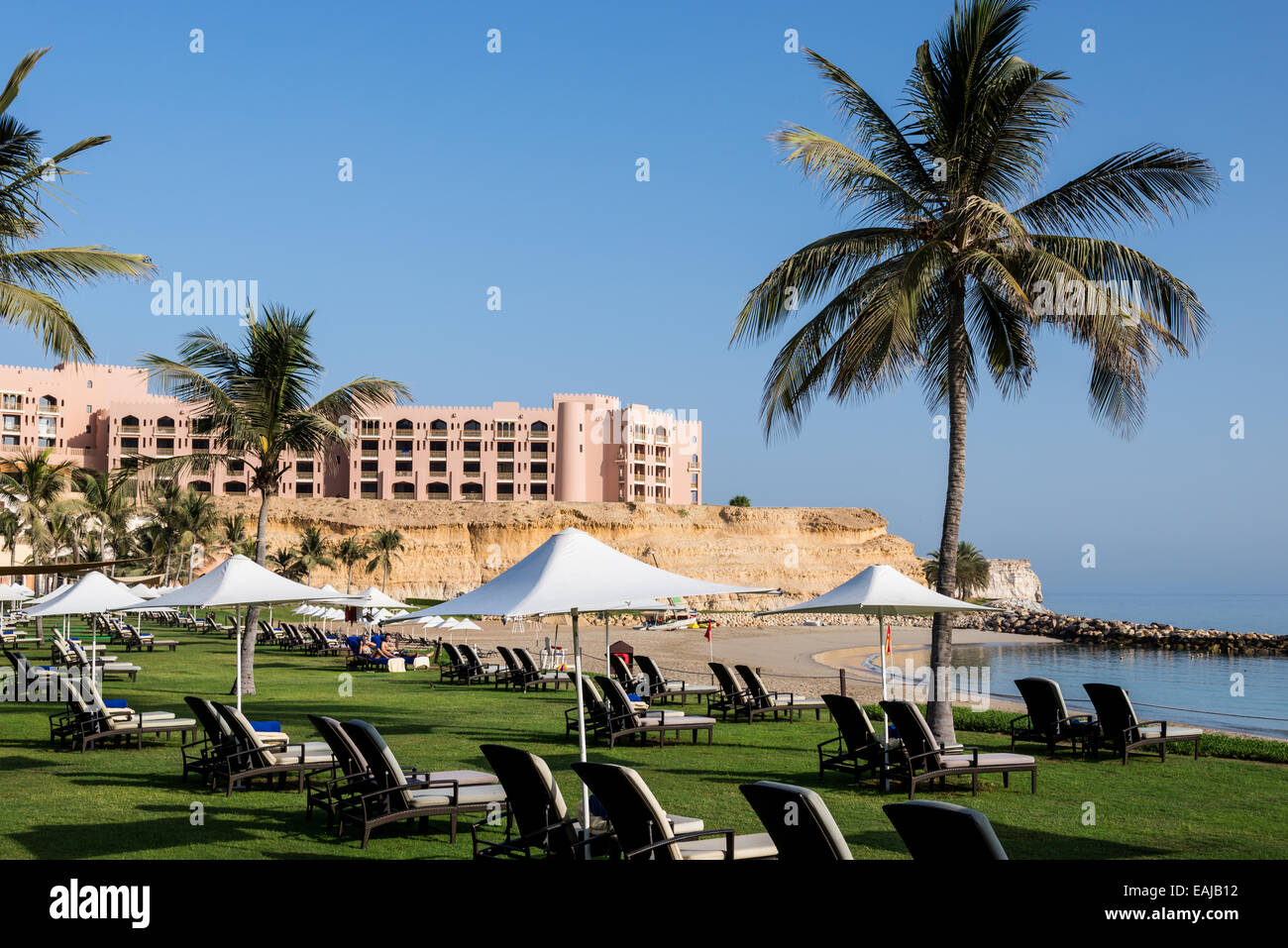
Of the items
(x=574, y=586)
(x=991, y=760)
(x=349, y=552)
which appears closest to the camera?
(x=574, y=586)

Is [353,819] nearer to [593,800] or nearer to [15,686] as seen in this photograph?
[593,800]

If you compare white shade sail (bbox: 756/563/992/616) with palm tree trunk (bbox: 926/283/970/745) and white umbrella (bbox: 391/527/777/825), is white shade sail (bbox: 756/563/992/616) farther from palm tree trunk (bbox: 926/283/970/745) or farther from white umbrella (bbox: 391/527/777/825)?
white umbrella (bbox: 391/527/777/825)

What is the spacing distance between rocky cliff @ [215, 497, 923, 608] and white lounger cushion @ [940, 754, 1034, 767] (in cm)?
8435

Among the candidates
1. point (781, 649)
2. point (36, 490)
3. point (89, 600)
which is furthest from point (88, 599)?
point (781, 649)

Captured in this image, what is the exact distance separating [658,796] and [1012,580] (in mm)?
152736

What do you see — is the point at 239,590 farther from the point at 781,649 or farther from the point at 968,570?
the point at 968,570

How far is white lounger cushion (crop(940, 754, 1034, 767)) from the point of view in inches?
421

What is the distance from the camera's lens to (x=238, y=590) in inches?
507

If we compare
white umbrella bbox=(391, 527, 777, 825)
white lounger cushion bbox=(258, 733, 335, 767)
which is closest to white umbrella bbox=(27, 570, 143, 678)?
white lounger cushion bbox=(258, 733, 335, 767)

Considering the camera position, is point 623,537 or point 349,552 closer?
point 349,552

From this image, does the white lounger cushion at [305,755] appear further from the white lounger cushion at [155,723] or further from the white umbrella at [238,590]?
the white lounger cushion at [155,723]

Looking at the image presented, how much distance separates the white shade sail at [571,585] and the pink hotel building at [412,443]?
96822 millimetres

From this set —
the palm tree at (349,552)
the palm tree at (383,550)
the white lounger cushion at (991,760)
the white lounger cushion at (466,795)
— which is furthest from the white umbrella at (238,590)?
the palm tree at (383,550)
